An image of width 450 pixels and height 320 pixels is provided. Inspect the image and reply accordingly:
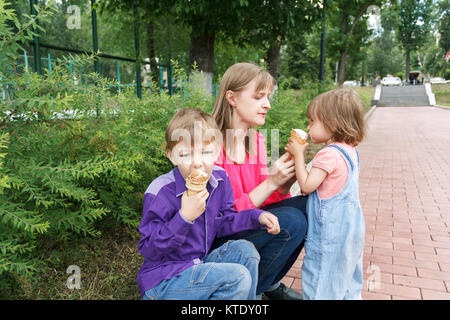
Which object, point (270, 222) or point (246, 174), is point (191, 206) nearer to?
point (270, 222)

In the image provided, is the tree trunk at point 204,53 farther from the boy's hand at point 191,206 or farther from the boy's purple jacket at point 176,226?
the boy's hand at point 191,206

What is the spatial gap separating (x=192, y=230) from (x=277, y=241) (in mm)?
516

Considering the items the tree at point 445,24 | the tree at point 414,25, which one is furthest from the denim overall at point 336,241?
the tree at point 445,24

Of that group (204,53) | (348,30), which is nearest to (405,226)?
(204,53)

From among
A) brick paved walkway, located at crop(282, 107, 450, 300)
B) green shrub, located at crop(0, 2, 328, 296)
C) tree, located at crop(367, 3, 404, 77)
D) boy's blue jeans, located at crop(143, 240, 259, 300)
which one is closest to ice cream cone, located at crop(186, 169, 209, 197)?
boy's blue jeans, located at crop(143, 240, 259, 300)

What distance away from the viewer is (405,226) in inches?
161

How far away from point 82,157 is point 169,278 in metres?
1.26

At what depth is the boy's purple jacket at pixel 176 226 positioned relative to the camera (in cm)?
165

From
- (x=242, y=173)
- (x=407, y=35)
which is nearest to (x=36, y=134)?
(x=242, y=173)

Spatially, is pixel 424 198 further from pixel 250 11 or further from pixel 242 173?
pixel 250 11

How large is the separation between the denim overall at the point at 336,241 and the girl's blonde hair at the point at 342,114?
109mm

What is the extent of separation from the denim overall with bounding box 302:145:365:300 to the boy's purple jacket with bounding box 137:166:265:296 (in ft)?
1.30

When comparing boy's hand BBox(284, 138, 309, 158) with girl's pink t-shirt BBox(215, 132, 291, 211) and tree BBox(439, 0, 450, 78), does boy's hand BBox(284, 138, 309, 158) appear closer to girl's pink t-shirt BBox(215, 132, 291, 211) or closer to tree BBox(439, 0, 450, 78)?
girl's pink t-shirt BBox(215, 132, 291, 211)

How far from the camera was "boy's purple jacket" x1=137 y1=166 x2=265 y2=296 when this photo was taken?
5.41 ft
